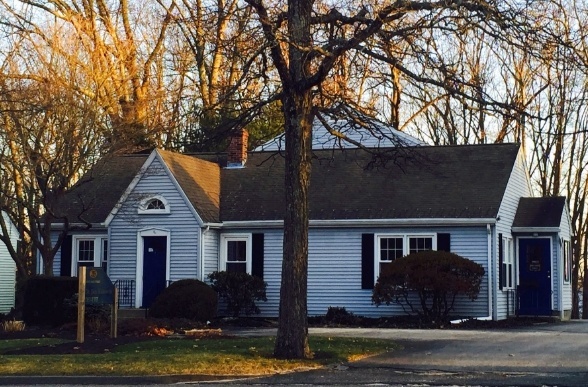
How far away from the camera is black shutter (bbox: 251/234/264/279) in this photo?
30.2 meters

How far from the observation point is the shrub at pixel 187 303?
27.1 metres

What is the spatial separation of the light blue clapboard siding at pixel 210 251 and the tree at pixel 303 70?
41.4ft

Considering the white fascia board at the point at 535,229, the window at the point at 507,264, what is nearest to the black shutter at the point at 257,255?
the window at the point at 507,264

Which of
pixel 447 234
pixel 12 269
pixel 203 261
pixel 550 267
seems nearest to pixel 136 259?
pixel 203 261

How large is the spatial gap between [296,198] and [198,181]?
14384mm

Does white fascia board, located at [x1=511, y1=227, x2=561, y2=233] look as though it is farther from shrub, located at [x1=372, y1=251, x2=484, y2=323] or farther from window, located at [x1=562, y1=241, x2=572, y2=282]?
shrub, located at [x1=372, y1=251, x2=484, y2=323]

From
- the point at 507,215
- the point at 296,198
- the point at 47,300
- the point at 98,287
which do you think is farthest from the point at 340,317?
the point at 296,198

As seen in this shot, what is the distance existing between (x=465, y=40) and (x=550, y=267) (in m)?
15.0

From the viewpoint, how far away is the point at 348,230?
29.5m

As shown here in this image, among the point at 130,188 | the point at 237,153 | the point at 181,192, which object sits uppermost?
the point at 237,153

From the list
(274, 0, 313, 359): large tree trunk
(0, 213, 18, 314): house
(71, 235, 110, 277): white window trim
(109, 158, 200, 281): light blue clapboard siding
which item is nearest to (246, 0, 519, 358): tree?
(274, 0, 313, 359): large tree trunk

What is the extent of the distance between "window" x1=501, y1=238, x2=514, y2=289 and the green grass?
35.6 feet

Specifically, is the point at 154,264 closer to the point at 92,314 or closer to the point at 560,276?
the point at 92,314

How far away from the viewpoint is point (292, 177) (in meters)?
17.5
